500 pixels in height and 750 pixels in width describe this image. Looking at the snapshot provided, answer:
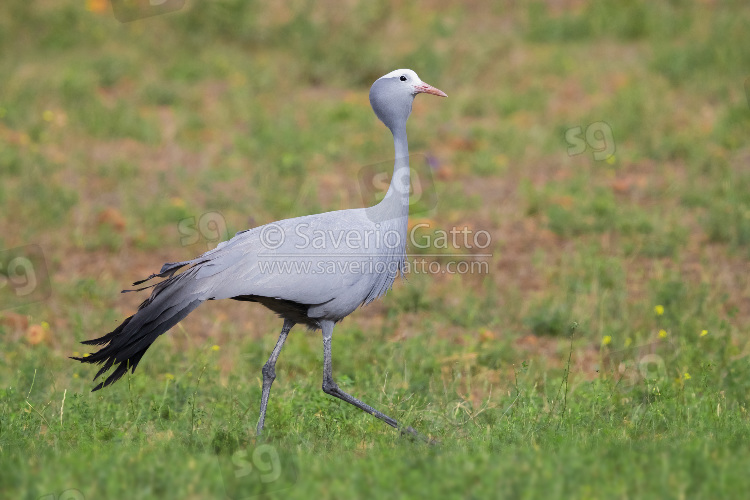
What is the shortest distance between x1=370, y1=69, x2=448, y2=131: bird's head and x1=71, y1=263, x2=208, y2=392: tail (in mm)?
1557

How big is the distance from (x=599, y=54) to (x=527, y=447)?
9447 mm

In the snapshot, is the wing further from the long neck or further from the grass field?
the grass field

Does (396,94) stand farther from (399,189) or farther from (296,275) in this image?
(296,275)

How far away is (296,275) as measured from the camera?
538cm

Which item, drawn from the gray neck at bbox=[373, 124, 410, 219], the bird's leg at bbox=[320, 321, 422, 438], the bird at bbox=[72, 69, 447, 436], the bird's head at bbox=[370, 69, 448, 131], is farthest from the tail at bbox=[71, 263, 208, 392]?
the bird's head at bbox=[370, 69, 448, 131]

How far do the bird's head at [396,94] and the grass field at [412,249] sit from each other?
177 centimetres

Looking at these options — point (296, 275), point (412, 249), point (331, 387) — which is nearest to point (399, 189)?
point (296, 275)

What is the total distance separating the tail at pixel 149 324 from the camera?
5.29 m

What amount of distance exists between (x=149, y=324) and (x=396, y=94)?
205cm

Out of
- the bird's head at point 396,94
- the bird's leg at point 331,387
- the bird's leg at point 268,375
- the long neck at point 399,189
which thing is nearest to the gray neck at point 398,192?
the long neck at point 399,189

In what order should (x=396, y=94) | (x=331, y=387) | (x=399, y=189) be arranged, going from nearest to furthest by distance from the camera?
(x=331, y=387) → (x=399, y=189) → (x=396, y=94)

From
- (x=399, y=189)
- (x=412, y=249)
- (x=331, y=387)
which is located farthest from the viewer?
(x=412, y=249)

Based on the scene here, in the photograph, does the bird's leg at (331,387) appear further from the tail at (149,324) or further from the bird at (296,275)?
the tail at (149,324)

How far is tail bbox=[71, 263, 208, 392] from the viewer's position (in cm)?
529
